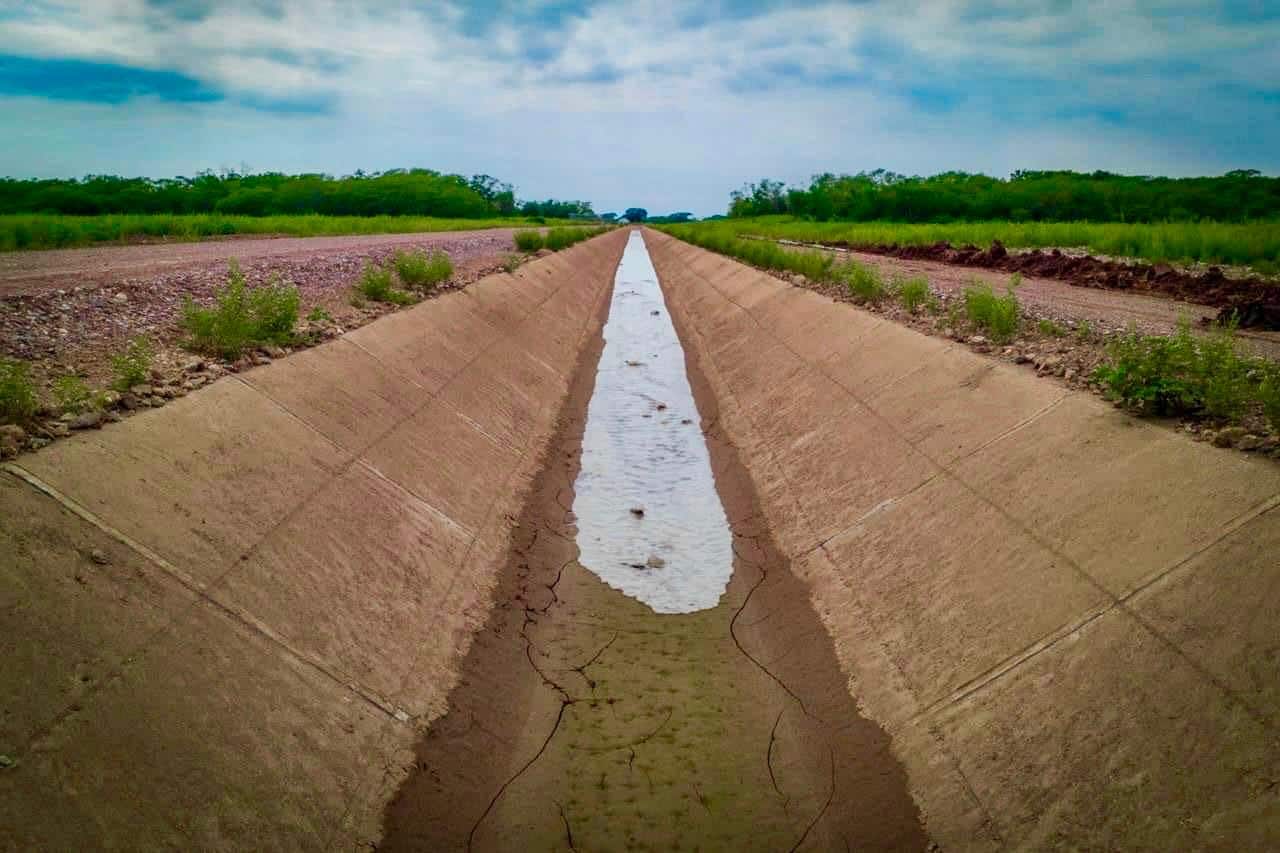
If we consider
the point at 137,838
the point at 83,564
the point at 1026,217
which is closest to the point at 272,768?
the point at 137,838

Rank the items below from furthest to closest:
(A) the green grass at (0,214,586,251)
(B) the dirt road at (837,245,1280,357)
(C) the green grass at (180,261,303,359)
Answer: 1. (A) the green grass at (0,214,586,251)
2. (B) the dirt road at (837,245,1280,357)
3. (C) the green grass at (180,261,303,359)

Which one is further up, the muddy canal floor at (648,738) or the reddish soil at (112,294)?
the reddish soil at (112,294)

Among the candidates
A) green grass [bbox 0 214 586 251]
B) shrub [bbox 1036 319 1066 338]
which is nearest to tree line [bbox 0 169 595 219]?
green grass [bbox 0 214 586 251]

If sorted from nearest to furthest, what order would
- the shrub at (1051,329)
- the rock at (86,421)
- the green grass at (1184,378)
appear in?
the rock at (86,421) → the green grass at (1184,378) → the shrub at (1051,329)

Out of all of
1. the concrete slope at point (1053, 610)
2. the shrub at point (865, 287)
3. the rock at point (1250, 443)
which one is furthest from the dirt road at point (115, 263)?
the rock at point (1250, 443)

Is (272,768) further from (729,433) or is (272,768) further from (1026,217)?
(1026,217)

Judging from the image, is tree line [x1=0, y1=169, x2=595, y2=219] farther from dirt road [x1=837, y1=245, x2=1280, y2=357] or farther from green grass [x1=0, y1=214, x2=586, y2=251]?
dirt road [x1=837, y1=245, x2=1280, y2=357]

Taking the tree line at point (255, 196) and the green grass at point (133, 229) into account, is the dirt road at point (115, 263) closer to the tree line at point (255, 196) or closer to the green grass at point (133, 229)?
the green grass at point (133, 229)
